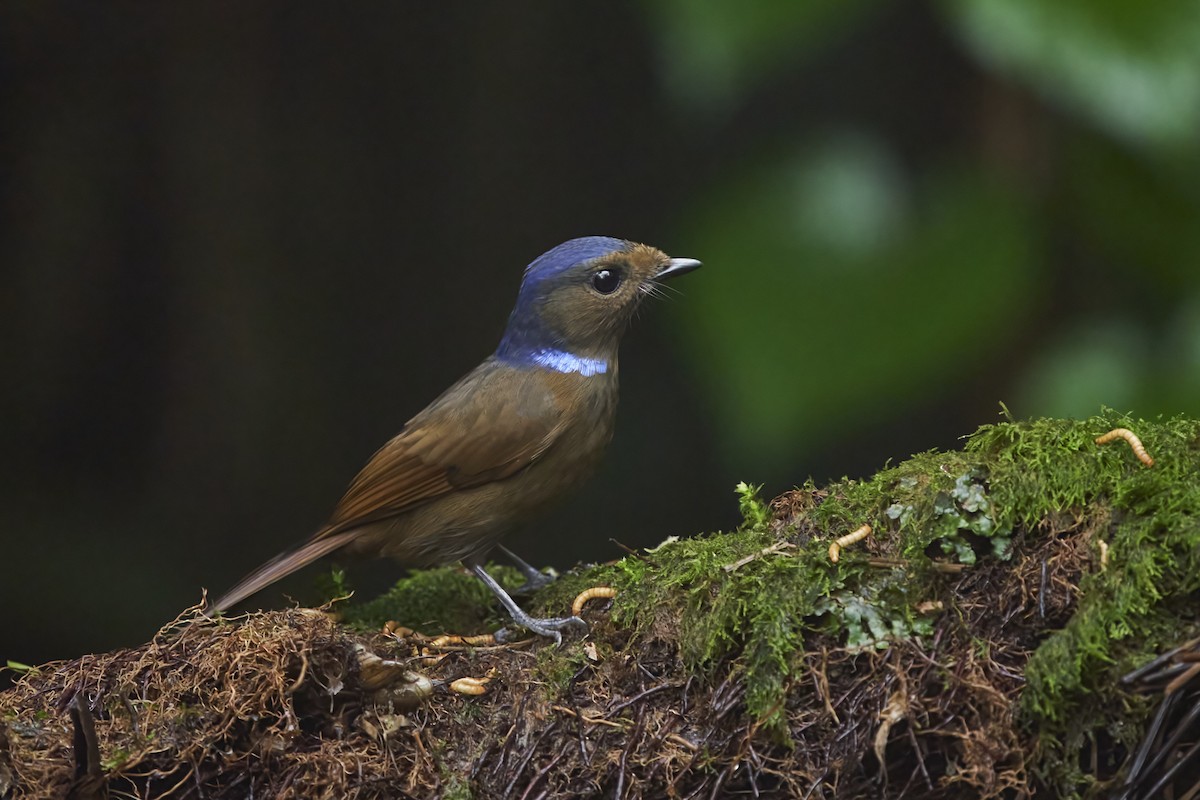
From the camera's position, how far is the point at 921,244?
3600mm

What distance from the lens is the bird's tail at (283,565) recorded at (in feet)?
12.4

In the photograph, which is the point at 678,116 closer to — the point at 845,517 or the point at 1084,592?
the point at 845,517

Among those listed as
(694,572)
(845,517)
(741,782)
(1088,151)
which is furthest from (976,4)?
(741,782)

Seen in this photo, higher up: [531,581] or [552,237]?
[552,237]

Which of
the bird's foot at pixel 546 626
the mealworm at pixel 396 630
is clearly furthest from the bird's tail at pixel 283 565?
the bird's foot at pixel 546 626

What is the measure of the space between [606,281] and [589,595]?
131 cm

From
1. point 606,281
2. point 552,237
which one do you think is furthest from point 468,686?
point 552,237

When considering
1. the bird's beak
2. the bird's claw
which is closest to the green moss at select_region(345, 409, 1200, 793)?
the bird's claw

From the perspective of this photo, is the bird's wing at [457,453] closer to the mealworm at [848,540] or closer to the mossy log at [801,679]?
the mossy log at [801,679]

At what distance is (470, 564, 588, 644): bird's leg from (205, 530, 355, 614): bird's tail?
46 cm

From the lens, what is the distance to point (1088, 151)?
3754 millimetres

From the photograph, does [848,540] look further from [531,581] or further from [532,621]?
[531,581]

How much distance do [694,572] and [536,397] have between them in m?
1.20

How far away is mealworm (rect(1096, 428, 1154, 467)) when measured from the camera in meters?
2.66
